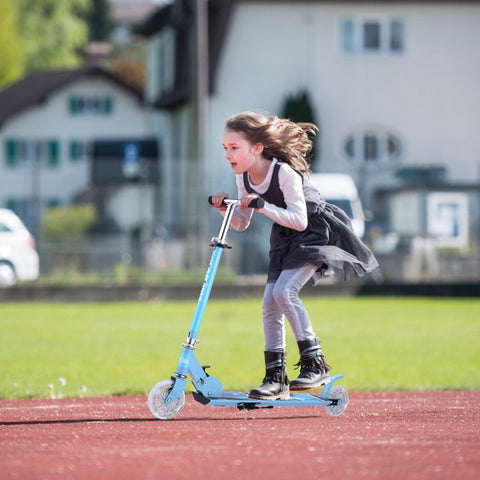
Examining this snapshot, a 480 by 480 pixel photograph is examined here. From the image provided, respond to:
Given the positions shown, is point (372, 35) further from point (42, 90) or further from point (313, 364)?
point (313, 364)

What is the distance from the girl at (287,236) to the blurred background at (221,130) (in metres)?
4.95

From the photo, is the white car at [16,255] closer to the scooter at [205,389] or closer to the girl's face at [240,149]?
the girl's face at [240,149]

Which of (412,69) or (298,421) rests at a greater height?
(412,69)

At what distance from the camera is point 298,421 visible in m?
6.73

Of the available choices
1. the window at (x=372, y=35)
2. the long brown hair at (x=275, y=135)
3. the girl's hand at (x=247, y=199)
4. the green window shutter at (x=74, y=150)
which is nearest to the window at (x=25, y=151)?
the green window shutter at (x=74, y=150)

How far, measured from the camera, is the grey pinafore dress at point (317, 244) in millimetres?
7059

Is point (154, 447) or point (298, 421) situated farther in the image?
point (298, 421)

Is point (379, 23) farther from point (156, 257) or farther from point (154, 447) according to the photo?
point (154, 447)

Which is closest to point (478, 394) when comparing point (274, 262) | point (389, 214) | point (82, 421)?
point (274, 262)

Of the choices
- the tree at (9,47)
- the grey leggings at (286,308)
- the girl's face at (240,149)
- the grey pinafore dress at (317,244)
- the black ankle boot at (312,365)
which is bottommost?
the black ankle boot at (312,365)

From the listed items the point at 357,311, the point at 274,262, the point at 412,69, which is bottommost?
the point at 357,311

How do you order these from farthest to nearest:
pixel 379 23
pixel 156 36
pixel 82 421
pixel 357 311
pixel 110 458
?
pixel 156 36 < pixel 379 23 < pixel 357 311 < pixel 82 421 < pixel 110 458

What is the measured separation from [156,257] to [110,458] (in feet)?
70.3

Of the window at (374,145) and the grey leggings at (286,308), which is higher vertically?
the window at (374,145)
